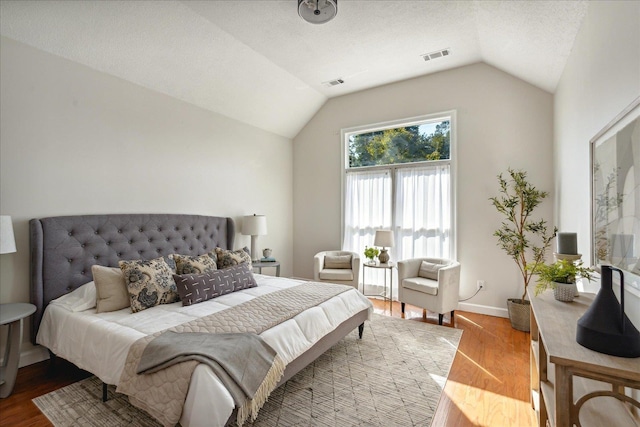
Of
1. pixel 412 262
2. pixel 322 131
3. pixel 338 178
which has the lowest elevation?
pixel 412 262

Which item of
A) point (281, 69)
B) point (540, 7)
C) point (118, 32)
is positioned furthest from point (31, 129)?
point (540, 7)

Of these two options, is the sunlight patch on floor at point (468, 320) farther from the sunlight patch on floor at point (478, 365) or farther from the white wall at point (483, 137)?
the sunlight patch on floor at point (478, 365)

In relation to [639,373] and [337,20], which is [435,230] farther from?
[639,373]

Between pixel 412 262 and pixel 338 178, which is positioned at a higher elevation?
pixel 338 178

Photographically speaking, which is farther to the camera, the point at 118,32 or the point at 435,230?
the point at 435,230

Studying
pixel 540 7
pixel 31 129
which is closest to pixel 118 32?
pixel 31 129

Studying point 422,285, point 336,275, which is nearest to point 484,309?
point 422,285

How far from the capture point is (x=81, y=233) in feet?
9.00

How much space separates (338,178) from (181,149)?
2.39 metres

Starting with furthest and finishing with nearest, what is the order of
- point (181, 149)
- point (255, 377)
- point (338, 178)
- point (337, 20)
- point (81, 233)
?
1. point (338, 178)
2. point (181, 149)
3. point (337, 20)
4. point (81, 233)
5. point (255, 377)

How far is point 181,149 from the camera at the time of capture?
375cm

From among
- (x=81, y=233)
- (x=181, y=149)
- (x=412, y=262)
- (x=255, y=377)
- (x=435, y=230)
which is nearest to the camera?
(x=255, y=377)

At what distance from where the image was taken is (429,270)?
3.92 metres

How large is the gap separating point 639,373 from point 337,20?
10.7 ft
